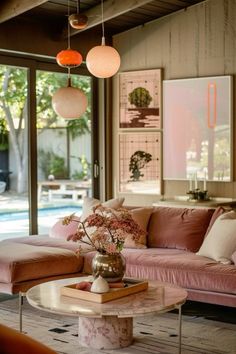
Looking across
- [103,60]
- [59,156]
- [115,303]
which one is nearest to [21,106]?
[59,156]

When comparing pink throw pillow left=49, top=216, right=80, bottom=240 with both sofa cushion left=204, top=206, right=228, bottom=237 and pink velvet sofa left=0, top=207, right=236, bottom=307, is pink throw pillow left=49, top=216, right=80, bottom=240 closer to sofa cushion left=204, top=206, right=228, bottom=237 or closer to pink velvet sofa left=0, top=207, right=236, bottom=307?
pink velvet sofa left=0, top=207, right=236, bottom=307

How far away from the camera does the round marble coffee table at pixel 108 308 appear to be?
3.67m

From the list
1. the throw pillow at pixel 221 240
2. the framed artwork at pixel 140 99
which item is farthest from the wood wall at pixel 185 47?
the throw pillow at pixel 221 240

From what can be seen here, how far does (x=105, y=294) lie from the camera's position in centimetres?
387

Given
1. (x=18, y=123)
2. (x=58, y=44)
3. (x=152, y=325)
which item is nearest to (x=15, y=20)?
(x=58, y=44)

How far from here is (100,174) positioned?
7.95 metres

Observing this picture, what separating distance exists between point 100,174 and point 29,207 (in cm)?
122

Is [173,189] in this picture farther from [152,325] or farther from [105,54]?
[152,325]

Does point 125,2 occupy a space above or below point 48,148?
above

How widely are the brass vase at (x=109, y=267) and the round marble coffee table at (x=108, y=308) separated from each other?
0.18 meters

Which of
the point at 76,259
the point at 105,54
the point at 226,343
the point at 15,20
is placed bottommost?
the point at 226,343

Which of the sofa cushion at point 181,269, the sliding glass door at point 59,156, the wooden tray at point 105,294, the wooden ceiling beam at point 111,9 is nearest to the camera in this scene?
the wooden tray at point 105,294

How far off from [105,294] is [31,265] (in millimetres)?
1358

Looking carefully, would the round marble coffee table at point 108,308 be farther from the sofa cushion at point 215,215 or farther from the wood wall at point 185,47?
the wood wall at point 185,47
